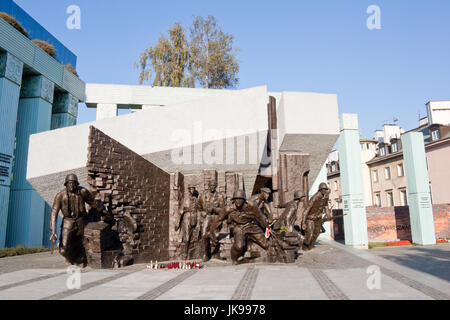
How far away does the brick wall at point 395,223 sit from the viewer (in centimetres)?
1792

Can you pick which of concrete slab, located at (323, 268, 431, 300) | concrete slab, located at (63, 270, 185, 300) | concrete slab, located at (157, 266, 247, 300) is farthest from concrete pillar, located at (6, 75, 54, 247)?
concrete slab, located at (323, 268, 431, 300)

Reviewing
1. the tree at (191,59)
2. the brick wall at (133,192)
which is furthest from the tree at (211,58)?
the brick wall at (133,192)

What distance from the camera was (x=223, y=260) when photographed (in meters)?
8.62

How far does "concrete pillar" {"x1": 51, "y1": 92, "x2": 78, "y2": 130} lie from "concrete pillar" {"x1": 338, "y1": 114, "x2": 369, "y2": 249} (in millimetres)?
15470

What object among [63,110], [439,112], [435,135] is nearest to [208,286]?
[63,110]

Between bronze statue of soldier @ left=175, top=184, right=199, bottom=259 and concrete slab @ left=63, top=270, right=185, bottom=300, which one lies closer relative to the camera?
concrete slab @ left=63, top=270, right=185, bottom=300

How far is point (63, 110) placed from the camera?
19.3 m

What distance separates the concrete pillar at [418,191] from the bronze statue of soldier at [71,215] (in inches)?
550

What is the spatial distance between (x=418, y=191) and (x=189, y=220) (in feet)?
36.7

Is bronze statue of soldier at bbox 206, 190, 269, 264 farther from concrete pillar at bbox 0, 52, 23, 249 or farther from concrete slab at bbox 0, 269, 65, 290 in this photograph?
concrete pillar at bbox 0, 52, 23, 249

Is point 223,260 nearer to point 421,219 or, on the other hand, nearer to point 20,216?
point 421,219

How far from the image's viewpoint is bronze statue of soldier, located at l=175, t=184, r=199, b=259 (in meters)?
9.71
